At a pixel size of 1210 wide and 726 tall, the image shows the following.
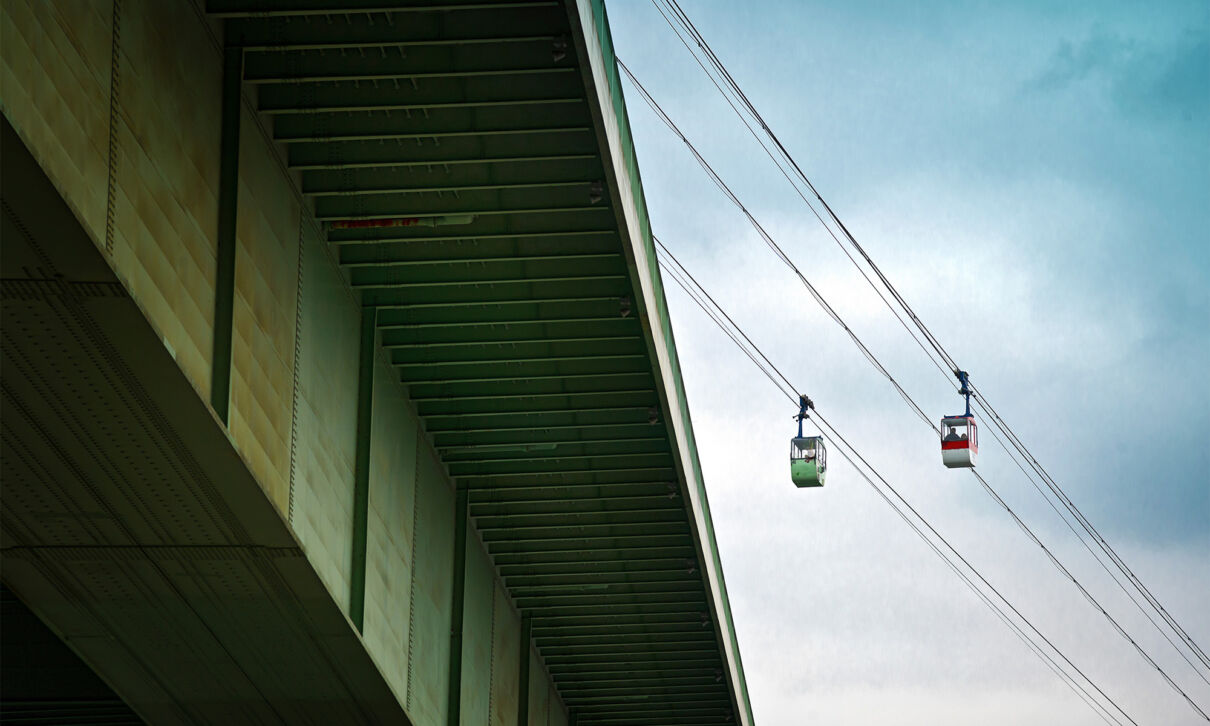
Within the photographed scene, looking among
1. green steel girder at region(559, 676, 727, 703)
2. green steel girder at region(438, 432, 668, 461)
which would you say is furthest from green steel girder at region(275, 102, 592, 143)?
green steel girder at region(559, 676, 727, 703)

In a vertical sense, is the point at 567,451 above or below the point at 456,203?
above

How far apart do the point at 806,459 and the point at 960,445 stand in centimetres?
361

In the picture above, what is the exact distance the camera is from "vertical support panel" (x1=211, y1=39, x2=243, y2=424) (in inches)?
695

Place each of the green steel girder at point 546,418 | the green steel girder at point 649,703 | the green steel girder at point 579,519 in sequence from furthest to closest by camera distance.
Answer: the green steel girder at point 649,703
the green steel girder at point 579,519
the green steel girder at point 546,418

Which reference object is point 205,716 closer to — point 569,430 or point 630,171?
point 569,430

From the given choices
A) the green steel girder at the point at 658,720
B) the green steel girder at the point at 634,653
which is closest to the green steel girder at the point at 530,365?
the green steel girder at the point at 634,653

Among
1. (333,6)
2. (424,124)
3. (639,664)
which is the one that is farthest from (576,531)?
(333,6)

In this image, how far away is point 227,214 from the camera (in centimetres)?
1795

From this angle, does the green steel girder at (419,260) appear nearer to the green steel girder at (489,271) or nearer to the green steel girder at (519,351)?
the green steel girder at (489,271)

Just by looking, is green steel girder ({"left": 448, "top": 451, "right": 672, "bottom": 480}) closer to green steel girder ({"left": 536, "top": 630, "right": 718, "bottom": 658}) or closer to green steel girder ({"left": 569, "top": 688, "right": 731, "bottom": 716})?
green steel girder ({"left": 536, "top": 630, "right": 718, "bottom": 658})

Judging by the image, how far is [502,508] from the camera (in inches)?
1163

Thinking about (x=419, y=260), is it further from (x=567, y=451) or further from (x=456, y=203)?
(x=567, y=451)

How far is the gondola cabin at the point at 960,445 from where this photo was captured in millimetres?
39062

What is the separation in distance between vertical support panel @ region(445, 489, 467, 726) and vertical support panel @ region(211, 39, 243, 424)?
37.3 feet
